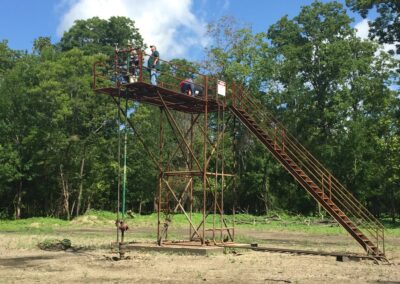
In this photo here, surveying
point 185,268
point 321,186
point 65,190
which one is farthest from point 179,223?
point 185,268

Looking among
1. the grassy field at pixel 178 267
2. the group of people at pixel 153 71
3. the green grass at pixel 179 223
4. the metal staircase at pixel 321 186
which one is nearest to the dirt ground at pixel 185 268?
the grassy field at pixel 178 267

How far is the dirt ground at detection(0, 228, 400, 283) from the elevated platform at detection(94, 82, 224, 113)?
21.7 ft

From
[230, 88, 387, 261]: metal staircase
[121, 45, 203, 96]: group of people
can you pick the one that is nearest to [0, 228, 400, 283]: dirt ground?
[230, 88, 387, 261]: metal staircase

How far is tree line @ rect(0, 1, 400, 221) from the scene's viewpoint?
50125 millimetres

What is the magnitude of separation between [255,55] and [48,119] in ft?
76.6

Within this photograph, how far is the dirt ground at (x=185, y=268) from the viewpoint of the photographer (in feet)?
47.8

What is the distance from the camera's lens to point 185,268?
16828 millimetres

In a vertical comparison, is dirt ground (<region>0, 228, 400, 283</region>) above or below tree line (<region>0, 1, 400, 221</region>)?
below

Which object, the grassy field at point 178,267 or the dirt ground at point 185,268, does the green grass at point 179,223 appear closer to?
the grassy field at point 178,267

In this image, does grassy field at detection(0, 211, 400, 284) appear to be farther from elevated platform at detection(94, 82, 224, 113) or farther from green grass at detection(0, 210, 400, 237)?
green grass at detection(0, 210, 400, 237)

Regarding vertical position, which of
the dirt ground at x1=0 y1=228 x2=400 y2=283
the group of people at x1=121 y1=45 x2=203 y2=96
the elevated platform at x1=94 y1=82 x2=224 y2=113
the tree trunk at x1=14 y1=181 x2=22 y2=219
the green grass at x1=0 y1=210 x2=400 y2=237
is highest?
the group of people at x1=121 y1=45 x2=203 y2=96

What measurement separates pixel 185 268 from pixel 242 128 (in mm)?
43593

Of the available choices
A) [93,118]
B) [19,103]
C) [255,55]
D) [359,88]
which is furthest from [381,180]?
[19,103]

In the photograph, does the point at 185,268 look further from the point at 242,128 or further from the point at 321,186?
the point at 242,128
